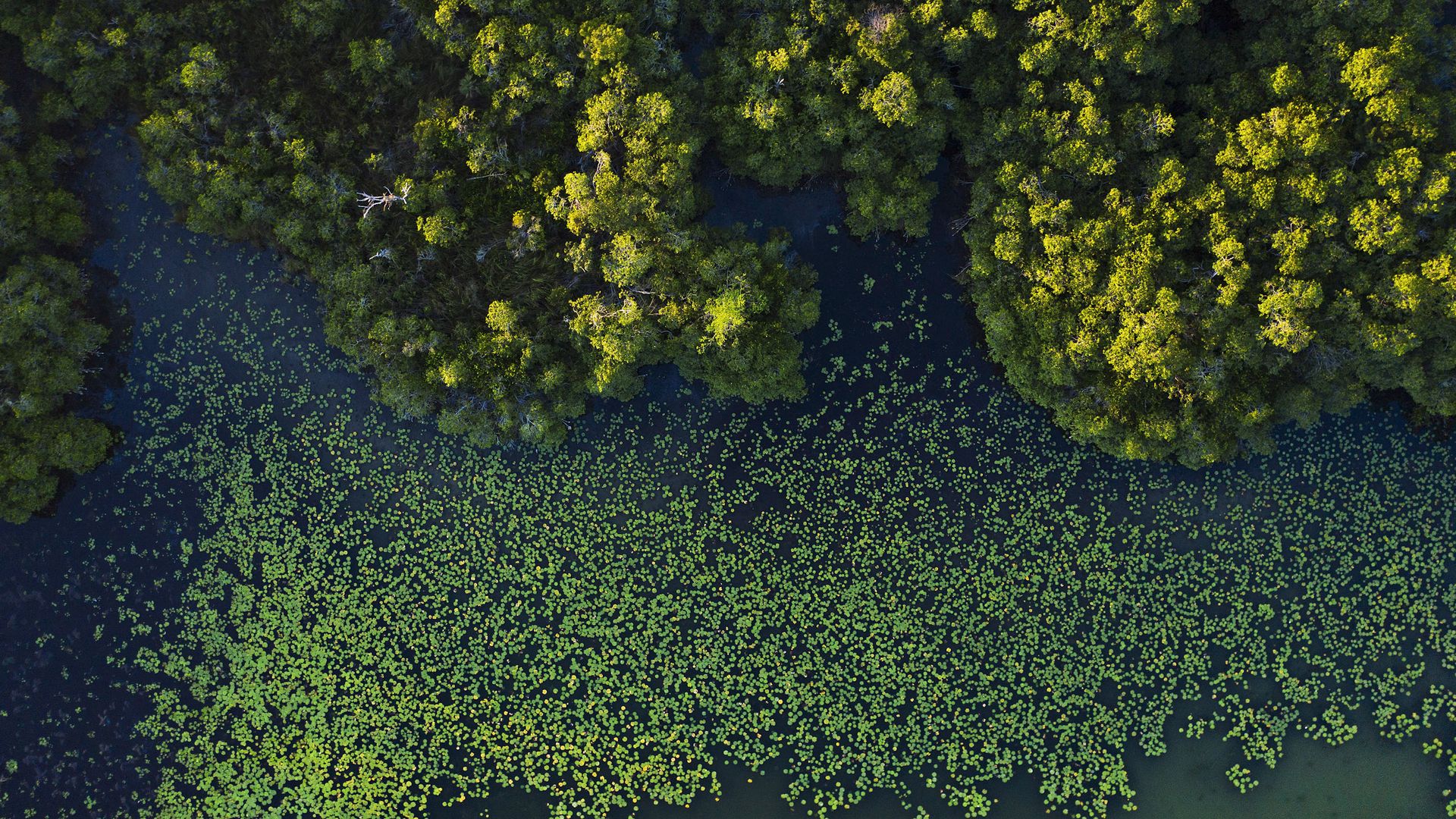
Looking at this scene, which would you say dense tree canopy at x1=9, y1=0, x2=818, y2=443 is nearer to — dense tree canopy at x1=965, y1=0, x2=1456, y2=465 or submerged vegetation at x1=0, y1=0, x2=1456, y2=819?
submerged vegetation at x1=0, y1=0, x2=1456, y2=819

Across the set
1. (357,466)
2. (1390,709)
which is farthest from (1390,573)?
(357,466)

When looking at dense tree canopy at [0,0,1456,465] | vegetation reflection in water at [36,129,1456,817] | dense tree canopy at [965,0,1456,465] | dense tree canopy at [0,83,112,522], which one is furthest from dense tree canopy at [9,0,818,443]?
dense tree canopy at [965,0,1456,465]

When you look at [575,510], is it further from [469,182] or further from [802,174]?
[802,174]

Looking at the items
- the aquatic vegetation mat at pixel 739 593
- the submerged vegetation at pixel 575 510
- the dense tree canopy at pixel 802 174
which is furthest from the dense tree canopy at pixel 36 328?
the aquatic vegetation mat at pixel 739 593

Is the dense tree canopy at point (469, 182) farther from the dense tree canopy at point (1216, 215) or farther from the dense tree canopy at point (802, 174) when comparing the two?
the dense tree canopy at point (1216, 215)

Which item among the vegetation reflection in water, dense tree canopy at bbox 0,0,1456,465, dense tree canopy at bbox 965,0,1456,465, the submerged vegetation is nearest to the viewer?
dense tree canopy at bbox 965,0,1456,465

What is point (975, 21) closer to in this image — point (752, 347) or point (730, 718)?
point (752, 347)
